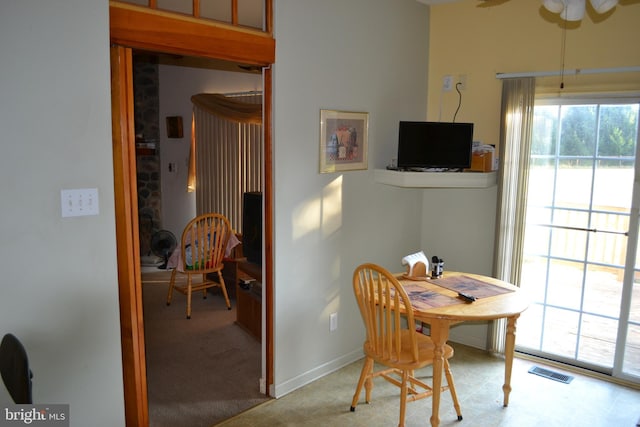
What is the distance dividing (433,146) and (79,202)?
2.41 m

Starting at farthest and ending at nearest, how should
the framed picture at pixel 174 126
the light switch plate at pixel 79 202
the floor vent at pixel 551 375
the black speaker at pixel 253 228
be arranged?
the framed picture at pixel 174 126 → the black speaker at pixel 253 228 → the floor vent at pixel 551 375 → the light switch plate at pixel 79 202

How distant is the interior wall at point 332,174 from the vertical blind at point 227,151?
1.78m

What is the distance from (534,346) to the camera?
3.89m

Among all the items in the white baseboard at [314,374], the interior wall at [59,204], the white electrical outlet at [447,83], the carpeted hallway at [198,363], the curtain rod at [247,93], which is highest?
the curtain rod at [247,93]

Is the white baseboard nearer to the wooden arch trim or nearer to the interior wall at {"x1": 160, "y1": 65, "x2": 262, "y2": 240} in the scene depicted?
the wooden arch trim

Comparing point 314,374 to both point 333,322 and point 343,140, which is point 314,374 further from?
point 343,140

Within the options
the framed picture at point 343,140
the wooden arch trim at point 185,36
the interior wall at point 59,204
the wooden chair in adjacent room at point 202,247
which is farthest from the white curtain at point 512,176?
the interior wall at point 59,204

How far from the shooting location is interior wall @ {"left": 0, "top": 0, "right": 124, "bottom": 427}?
2.01 m

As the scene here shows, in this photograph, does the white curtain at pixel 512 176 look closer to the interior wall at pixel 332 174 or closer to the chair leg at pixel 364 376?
the interior wall at pixel 332 174

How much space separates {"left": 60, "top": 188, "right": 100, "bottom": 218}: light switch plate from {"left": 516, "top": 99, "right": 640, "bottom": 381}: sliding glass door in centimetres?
291

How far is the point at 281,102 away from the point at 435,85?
5.37 ft

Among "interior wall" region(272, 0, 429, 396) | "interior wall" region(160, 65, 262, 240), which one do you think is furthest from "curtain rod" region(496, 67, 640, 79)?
"interior wall" region(160, 65, 262, 240)

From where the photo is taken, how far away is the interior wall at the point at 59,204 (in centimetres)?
201

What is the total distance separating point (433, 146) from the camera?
12.2 feet
